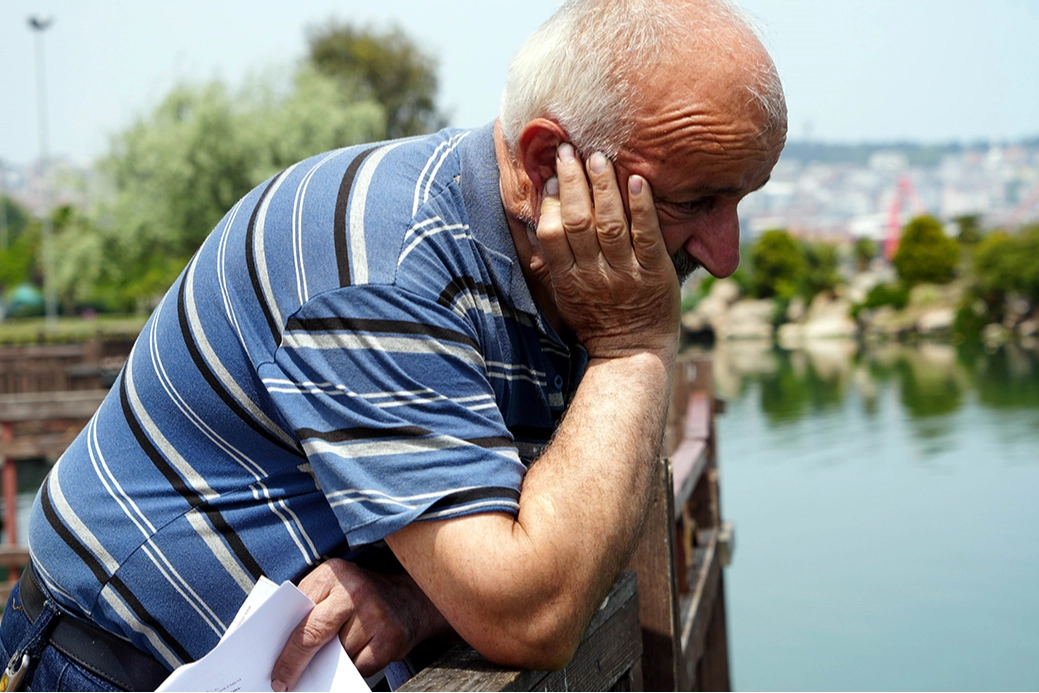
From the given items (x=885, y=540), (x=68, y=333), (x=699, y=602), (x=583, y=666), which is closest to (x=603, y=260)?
(x=583, y=666)

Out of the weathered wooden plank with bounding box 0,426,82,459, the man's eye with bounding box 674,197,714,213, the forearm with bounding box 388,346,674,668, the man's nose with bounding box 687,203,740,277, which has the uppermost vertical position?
the man's eye with bounding box 674,197,714,213

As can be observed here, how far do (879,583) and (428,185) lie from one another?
37.5 feet

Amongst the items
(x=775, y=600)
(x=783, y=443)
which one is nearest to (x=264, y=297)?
(x=775, y=600)

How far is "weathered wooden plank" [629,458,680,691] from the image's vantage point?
1973mm

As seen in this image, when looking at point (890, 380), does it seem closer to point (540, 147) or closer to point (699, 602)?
point (699, 602)

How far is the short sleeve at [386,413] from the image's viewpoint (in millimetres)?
1269

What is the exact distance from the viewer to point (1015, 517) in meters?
14.3

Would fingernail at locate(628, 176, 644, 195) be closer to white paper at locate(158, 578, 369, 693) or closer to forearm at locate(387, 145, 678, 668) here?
forearm at locate(387, 145, 678, 668)

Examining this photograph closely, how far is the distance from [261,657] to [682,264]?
817 mm

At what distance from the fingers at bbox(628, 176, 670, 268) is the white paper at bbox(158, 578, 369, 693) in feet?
2.12

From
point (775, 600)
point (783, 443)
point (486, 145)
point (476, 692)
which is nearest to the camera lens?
point (476, 692)

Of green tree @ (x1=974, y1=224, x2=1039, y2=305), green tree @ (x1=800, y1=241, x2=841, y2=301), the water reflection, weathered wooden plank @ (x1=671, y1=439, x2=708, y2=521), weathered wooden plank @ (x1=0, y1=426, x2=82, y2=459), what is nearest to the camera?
weathered wooden plank @ (x1=671, y1=439, x2=708, y2=521)

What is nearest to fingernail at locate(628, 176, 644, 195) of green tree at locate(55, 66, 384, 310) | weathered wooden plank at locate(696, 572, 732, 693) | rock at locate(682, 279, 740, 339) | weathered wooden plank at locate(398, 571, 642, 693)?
weathered wooden plank at locate(398, 571, 642, 693)

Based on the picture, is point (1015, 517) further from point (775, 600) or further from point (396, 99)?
point (396, 99)
